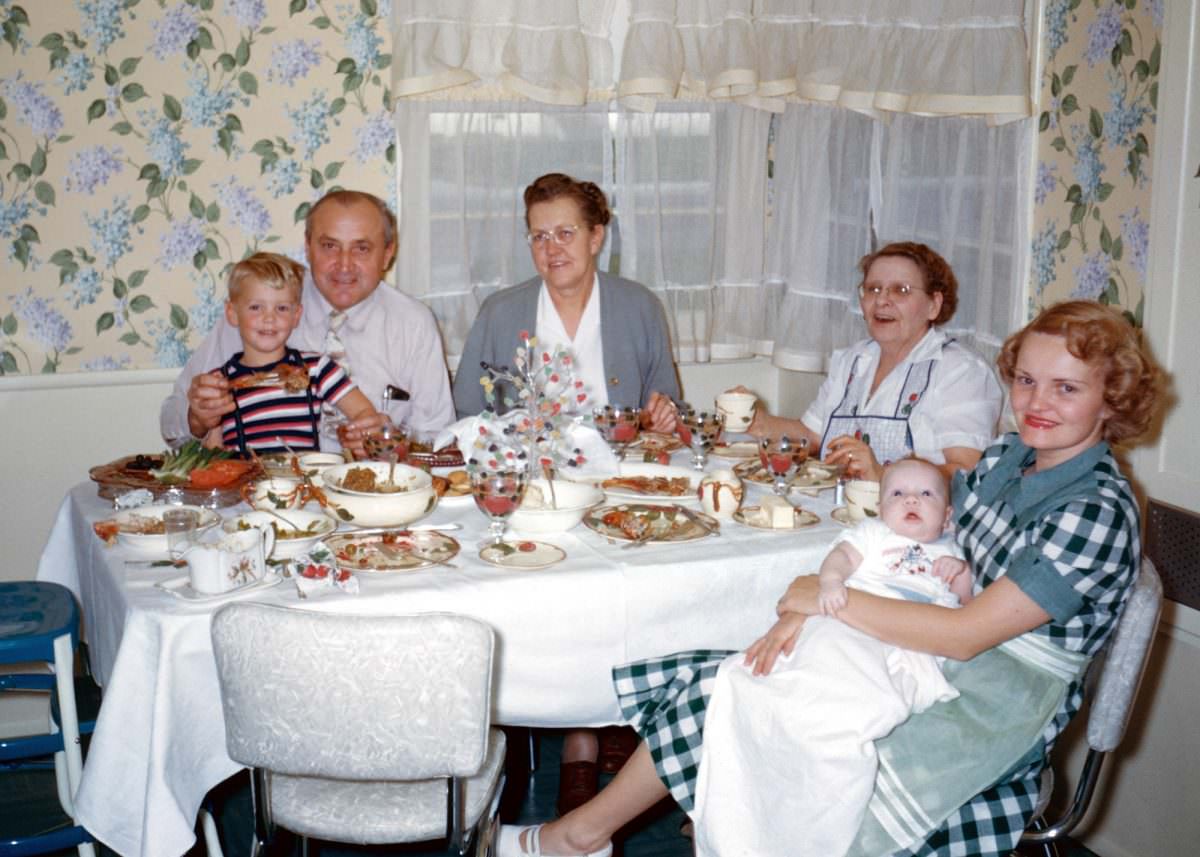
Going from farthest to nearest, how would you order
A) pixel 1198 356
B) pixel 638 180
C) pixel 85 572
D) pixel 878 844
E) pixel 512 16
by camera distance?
1. pixel 638 180
2. pixel 512 16
3. pixel 1198 356
4. pixel 85 572
5. pixel 878 844

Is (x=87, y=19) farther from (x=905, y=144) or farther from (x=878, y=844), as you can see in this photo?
(x=878, y=844)

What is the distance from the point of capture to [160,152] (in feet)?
11.3

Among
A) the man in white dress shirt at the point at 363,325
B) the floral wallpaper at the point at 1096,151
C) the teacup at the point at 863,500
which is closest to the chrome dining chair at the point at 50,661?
the man in white dress shirt at the point at 363,325

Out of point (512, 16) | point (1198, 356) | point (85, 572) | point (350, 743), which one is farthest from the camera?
point (512, 16)

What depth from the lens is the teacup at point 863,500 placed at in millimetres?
2387

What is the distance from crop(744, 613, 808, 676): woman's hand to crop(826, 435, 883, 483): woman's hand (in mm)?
688

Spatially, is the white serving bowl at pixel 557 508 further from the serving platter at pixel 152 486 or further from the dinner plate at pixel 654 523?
the serving platter at pixel 152 486

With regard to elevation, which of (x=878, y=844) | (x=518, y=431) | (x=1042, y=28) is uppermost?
(x=1042, y=28)

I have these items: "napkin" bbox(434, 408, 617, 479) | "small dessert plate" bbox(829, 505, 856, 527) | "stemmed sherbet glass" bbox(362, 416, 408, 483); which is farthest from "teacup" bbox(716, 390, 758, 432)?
"stemmed sherbet glass" bbox(362, 416, 408, 483)

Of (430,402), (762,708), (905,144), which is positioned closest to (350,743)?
(762,708)

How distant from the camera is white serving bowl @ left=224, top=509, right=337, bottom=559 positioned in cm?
217

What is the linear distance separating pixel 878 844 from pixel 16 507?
106 inches

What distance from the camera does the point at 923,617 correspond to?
192 cm

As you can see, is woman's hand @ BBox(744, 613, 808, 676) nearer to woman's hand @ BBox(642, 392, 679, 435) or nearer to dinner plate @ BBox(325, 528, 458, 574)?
dinner plate @ BBox(325, 528, 458, 574)
